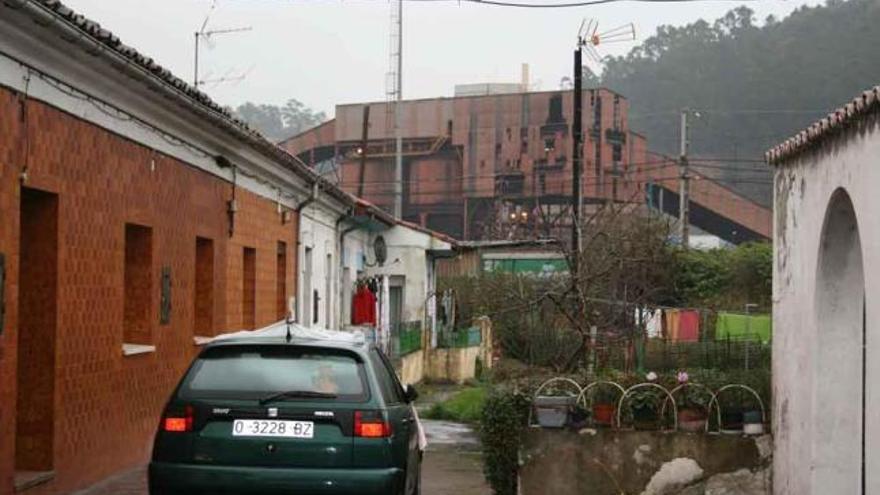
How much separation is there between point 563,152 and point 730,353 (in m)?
33.9

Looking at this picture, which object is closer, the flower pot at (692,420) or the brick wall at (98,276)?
the brick wall at (98,276)

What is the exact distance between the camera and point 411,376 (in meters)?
25.7

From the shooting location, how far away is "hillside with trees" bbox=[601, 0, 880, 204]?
52281mm

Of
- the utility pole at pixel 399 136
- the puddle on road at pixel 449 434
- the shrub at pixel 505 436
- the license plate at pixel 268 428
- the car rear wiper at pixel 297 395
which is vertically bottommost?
the puddle on road at pixel 449 434

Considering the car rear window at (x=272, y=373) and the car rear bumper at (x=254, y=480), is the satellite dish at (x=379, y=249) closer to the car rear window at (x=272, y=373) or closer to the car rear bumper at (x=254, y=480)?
the car rear window at (x=272, y=373)

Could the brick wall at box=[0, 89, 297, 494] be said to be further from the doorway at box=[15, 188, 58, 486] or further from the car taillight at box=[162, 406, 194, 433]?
the car taillight at box=[162, 406, 194, 433]

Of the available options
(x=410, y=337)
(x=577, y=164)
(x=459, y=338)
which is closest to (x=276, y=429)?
(x=577, y=164)

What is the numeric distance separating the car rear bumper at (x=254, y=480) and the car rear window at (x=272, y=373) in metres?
0.48

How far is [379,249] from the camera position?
1122 inches

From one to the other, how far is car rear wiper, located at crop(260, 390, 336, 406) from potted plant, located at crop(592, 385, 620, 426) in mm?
4177

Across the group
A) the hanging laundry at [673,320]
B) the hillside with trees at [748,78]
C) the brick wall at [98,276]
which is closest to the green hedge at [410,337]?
the hanging laundry at [673,320]

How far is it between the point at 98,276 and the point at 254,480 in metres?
3.70

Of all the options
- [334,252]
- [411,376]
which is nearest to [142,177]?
[334,252]

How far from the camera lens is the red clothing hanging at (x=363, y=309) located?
25141 millimetres
